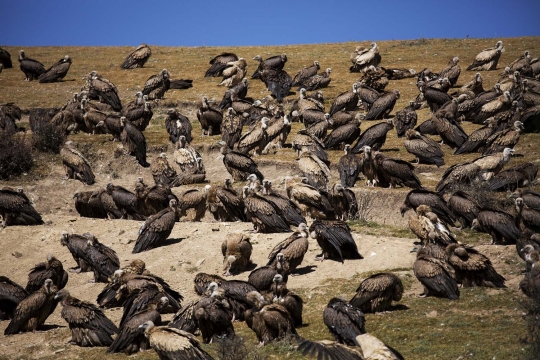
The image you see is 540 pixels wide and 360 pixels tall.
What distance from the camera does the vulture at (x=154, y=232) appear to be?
19578 millimetres

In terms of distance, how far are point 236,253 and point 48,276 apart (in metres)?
3.99

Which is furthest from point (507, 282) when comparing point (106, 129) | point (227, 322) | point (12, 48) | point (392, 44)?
point (12, 48)

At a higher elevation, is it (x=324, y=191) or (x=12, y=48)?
(x=12, y=48)

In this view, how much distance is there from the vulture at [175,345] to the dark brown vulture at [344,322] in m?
2.02

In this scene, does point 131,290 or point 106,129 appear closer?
point 131,290

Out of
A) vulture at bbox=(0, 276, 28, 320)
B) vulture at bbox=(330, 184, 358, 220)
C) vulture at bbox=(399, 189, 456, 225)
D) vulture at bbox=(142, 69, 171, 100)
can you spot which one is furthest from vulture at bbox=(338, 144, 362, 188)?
vulture at bbox=(142, 69, 171, 100)

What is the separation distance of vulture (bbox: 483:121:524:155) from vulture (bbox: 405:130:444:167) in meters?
1.36

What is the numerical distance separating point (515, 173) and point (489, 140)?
3.61 metres

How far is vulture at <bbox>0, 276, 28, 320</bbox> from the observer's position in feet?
54.3

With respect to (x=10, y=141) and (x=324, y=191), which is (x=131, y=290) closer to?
(x=324, y=191)

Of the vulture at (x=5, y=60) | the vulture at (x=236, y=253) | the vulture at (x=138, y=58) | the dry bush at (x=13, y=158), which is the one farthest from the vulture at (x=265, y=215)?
the vulture at (x=5, y=60)

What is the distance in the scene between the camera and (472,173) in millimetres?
22172

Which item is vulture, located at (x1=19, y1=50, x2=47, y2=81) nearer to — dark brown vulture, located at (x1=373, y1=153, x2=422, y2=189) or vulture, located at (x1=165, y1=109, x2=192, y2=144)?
vulture, located at (x1=165, y1=109, x2=192, y2=144)

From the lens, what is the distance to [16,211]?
22172 millimetres
